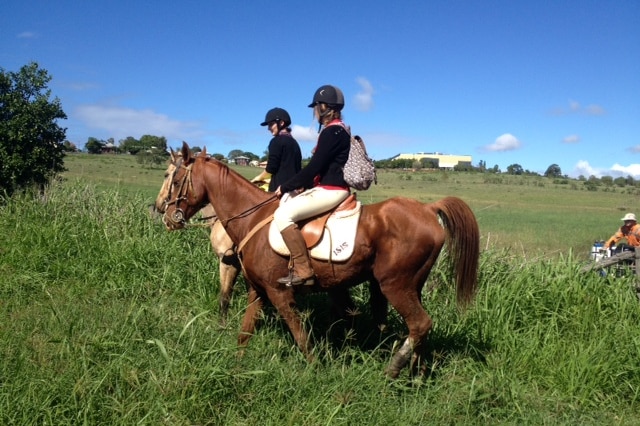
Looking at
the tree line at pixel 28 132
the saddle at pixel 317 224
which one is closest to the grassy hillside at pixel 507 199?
the tree line at pixel 28 132

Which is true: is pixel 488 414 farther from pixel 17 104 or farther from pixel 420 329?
pixel 17 104

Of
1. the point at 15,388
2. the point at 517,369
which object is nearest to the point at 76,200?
the point at 15,388

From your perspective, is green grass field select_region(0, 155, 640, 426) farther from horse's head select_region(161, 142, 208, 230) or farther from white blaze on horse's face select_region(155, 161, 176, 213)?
white blaze on horse's face select_region(155, 161, 176, 213)

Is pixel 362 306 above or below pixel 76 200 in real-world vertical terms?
below

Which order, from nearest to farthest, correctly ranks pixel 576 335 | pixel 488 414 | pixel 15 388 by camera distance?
pixel 15 388, pixel 488 414, pixel 576 335

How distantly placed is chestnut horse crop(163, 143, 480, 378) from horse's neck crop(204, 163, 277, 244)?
16 mm

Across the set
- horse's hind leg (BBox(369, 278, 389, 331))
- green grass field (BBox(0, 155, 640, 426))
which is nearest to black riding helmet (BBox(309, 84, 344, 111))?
horse's hind leg (BBox(369, 278, 389, 331))

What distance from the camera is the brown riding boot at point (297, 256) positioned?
4.46 m

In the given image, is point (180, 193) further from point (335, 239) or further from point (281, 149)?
point (335, 239)

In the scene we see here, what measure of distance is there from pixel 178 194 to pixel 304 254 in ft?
5.50

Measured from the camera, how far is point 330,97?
462 centimetres

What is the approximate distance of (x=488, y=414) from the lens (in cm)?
426

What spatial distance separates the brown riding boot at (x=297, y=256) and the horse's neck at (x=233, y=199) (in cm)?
64

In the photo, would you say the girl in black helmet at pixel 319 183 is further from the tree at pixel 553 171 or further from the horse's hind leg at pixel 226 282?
the tree at pixel 553 171
